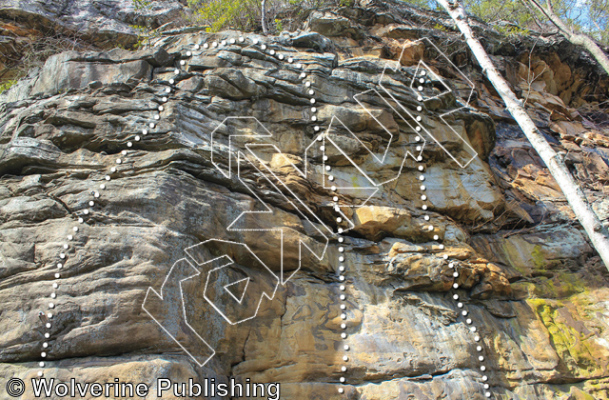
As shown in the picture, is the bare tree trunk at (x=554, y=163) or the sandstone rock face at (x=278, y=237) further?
the bare tree trunk at (x=554, y=163)

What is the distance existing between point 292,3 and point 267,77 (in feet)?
15.2

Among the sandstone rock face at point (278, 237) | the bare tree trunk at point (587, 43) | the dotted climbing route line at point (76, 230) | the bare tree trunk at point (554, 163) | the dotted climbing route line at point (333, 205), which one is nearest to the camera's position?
the dotted climbing route line at point (76, 230)

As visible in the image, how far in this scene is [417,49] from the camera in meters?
11.3

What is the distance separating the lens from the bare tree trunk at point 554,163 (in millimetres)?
5789

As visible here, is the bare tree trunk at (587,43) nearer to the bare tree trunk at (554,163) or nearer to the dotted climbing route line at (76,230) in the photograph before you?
the bare tree trunk at (554,163)

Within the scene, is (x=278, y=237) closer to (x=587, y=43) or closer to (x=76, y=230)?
(x=76, y=230)

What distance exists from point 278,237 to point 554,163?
168 inches

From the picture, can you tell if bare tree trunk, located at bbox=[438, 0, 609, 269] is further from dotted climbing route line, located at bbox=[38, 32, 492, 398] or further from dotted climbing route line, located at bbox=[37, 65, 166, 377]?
dotted climbing route line, located at bbox=[37, 65, 166, 377]

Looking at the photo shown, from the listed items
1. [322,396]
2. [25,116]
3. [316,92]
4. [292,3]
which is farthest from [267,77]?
[322,396]

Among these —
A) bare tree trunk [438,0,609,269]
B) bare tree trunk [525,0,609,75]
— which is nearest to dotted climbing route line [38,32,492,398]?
bare tree trunk [438,0,609,269]

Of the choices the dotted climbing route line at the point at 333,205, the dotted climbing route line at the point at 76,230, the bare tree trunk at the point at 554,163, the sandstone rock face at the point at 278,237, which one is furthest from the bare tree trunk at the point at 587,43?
the dotted climbing route line at the point at 76,230

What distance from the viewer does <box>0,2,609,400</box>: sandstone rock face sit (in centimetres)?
496

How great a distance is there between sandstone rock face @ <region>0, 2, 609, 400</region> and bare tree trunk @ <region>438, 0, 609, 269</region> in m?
1.38

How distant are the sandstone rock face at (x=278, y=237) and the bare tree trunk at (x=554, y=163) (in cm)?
138
